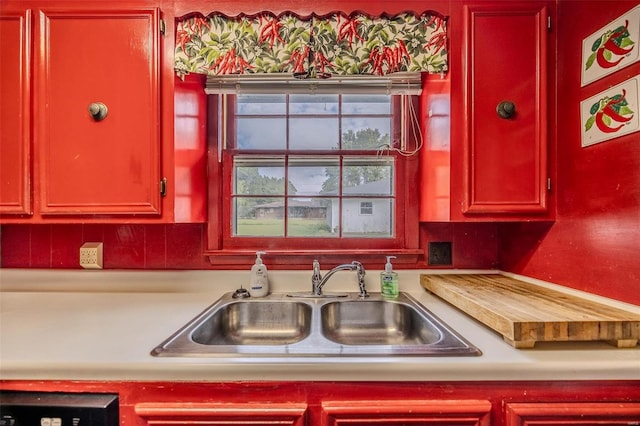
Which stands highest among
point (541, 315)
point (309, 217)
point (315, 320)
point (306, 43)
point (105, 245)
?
point (306, 43)

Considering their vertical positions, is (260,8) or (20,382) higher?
(260,8)

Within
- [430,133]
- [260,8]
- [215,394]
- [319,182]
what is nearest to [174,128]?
[260,8]

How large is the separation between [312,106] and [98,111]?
35.9 inches

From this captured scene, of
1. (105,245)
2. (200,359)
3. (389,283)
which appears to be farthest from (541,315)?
(105,245)

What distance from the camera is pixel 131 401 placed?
796 mm

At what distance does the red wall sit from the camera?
95 cm

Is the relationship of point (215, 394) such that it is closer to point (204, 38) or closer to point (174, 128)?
point (174, 128)

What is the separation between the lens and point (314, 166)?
62.8 inches

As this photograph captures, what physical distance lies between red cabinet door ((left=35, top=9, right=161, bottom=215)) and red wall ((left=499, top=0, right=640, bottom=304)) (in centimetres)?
153

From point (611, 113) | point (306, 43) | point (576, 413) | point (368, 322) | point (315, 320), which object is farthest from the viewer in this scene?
point (368, 322)

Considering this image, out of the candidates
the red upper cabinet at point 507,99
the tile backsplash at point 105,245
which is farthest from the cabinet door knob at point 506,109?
the tile backsplash at point 105,245

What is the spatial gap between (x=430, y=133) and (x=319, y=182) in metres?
0.57

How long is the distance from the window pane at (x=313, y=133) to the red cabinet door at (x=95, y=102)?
2.08 feet

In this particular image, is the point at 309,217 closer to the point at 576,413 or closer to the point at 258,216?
the point at 258,216
